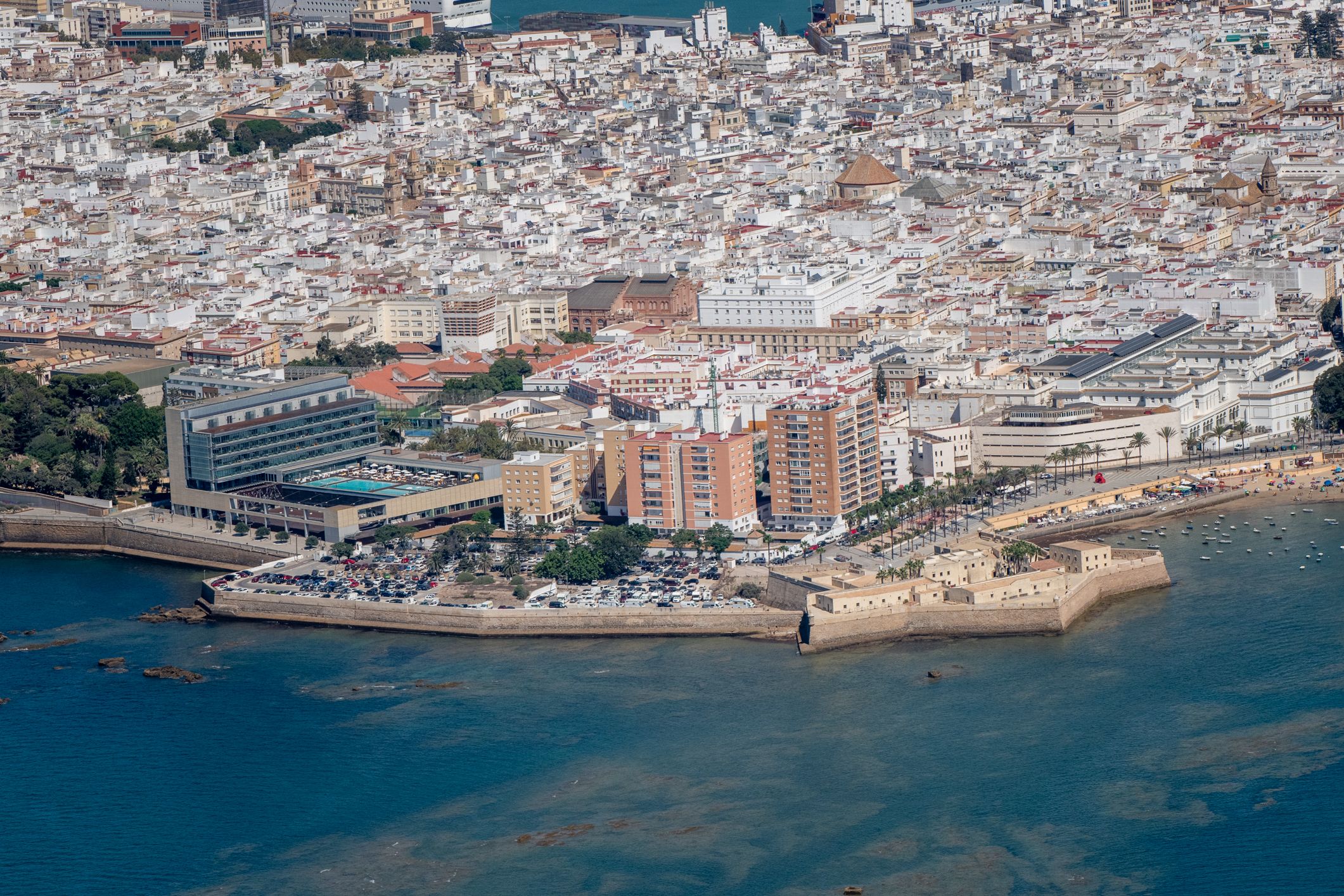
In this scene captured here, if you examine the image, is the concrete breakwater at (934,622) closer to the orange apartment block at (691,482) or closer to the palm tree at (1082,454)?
the orange apartment block at (691,482)

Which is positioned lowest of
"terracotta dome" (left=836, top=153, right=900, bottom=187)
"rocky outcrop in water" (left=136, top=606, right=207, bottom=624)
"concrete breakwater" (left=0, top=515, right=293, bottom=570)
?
"rocky outcrop in water" (left=136, top=606, right=207, bottom=624)

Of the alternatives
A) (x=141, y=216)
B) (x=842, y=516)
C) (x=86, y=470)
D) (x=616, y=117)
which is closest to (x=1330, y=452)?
(x=842, y=516)

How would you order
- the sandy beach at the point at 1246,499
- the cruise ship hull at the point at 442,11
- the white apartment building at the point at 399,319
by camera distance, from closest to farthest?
the sandy beach at the point at 1246,499 < the white apartment building at the point at 399,319 < the cruise ship hull at the point at 442,11

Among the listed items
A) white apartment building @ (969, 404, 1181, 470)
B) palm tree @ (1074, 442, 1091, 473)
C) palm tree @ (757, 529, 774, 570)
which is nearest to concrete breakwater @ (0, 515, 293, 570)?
palm tree @ (757, 529, 774, 570)

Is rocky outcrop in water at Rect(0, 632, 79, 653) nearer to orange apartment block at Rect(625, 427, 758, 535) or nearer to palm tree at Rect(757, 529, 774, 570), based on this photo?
orange apartment block at Rect(625, 427, 758, 535)

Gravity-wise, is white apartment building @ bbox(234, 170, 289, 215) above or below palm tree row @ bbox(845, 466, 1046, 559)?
above

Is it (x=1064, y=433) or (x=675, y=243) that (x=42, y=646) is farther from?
(x=675, y=243)

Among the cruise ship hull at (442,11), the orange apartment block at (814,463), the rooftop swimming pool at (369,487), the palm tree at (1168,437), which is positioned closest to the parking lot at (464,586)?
the rooftop swimming pool at (369,487)
